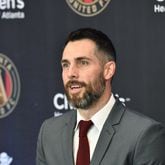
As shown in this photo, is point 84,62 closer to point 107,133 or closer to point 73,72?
point 73,72

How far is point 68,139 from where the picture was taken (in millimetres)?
1616

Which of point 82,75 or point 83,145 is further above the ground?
point 82,75

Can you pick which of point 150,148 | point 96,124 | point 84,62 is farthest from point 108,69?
point 150,148

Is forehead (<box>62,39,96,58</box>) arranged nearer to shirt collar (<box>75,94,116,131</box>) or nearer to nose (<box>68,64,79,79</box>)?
nose (<box>68,64,79,79</box>)

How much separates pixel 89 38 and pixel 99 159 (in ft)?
1.39

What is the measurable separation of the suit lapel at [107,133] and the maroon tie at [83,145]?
31 mm

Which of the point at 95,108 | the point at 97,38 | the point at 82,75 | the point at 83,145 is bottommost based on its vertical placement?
the point at 83,145

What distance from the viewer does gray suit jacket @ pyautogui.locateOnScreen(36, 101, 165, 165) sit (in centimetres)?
146

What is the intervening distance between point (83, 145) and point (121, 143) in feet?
0.46

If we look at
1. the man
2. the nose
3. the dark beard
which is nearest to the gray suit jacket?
the man

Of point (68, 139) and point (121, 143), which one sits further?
point (68, 139)

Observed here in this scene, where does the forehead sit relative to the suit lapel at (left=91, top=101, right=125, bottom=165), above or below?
above

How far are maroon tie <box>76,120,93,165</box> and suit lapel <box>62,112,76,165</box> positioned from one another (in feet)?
0.11

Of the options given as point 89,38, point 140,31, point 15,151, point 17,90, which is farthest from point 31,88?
point 89,38
